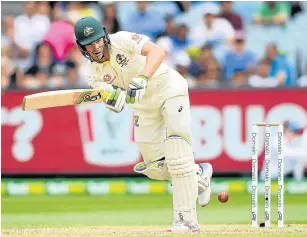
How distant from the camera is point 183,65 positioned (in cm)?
1116

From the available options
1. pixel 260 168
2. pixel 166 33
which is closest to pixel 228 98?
pixel 260 168

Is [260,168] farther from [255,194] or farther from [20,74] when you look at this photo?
[255,194]

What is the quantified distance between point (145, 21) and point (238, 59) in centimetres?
119

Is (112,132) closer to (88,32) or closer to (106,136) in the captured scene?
(106,136)

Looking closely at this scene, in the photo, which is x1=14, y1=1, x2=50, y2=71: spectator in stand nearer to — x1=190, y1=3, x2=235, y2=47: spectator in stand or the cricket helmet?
x1=190, y1=3, x2=235, y2=47: spectator in stand

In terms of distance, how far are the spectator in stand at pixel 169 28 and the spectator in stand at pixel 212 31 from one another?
0.22 m

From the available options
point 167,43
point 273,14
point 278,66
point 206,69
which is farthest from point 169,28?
point 278,66

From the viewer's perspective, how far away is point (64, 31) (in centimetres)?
1137

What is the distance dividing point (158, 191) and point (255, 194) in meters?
3.84

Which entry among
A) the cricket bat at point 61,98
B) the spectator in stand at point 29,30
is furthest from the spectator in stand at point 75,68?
the cricket bat at point 61,98

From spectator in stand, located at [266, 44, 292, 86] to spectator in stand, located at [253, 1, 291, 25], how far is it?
454 mm

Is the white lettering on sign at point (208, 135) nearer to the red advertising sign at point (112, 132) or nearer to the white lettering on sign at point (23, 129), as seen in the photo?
the red advertising sign at point (112, 132)

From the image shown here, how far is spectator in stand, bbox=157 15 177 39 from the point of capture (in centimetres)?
1152

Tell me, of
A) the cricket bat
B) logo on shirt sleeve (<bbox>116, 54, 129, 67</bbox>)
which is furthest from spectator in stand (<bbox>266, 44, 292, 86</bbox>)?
the cricket bat
